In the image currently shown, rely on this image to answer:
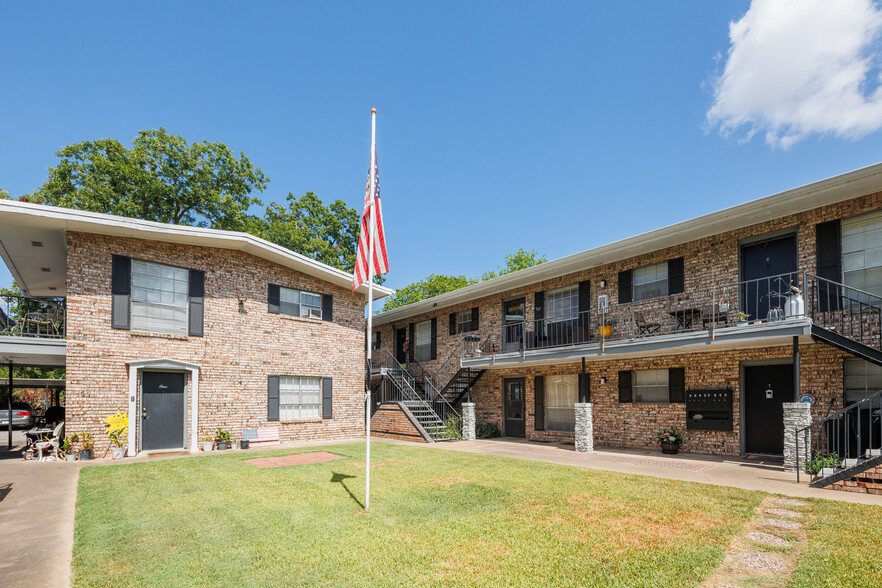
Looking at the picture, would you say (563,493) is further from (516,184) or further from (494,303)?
(516,184)

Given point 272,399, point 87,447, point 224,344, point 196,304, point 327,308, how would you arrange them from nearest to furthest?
point 87,447
point 196,304
point 224,344
point 272,399
point 327,308

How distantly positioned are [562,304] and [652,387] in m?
3.81

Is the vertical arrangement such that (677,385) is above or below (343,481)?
above

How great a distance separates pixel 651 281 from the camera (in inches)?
522

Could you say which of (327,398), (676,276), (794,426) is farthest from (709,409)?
(327,398)

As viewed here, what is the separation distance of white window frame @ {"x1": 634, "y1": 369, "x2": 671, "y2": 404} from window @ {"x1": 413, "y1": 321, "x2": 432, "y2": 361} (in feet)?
32.1

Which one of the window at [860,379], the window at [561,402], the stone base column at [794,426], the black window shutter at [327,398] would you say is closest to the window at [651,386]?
the window at [561,402]

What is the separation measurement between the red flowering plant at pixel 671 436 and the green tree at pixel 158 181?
25.3 meters

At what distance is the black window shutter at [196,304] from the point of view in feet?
45.3

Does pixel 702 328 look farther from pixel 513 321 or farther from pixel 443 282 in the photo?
pixel 443 282

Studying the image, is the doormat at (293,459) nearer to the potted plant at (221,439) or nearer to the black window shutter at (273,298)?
the potted plant at (221,439)

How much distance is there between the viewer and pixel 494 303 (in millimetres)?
18281

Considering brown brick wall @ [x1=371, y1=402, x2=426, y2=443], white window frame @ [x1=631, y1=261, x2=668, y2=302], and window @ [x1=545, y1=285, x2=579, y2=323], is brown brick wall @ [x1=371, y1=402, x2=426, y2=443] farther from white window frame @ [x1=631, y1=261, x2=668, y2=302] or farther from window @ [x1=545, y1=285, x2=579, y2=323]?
white window frame @ [x1=631, y1=261, x2=668, y2=302]

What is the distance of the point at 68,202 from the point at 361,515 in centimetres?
2532
